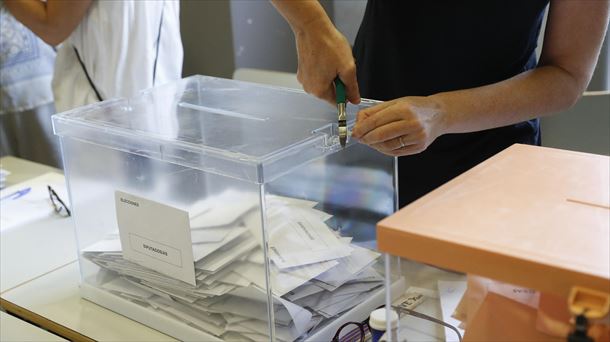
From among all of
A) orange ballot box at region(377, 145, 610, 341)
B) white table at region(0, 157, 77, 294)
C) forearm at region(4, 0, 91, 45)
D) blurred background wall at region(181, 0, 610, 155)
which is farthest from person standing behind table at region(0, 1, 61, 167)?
orange ballot box at region(377, 145, 610, 341)

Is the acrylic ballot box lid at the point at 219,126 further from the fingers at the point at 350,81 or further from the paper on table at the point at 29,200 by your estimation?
the paper on table at the point at 29,200

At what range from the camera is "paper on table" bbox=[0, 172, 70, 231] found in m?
1.65

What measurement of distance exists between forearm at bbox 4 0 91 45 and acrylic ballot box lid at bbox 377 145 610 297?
131cm

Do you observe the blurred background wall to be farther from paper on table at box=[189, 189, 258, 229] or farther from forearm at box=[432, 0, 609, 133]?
paper on table at box=[189, 189, 258, 229]

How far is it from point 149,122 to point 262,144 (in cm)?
26

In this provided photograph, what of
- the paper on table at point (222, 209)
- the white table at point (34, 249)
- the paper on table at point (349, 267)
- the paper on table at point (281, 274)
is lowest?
the white table at point (34, 249)

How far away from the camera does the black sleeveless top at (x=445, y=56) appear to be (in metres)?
1.31

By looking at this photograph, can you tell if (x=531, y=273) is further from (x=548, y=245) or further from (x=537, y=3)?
(x=537, y=3)

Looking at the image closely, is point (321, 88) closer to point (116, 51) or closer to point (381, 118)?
point (381, 118)

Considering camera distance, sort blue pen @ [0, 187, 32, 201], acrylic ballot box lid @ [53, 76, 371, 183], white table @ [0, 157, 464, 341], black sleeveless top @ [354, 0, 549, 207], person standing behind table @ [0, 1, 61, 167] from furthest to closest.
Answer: person standing behind table @ [0, 1, 61, 167], blue pen @ [0, 187, 32, 201], black sleeveless top @ [354, 0, 549, 207], white table @ [0, 157, 464, 341], acrylic ballot box lid @ [53, 76, 371, 183]

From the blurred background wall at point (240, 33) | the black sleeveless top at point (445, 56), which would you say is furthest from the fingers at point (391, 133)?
the blurred background wall at point (240, 33)

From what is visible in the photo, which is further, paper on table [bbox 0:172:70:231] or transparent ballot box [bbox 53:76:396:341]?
paper on table [bbox 0:172:70:231]

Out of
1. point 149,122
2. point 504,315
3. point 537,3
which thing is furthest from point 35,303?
point 537,3

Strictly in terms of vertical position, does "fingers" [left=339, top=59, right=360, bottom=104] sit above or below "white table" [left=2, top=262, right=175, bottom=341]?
above
